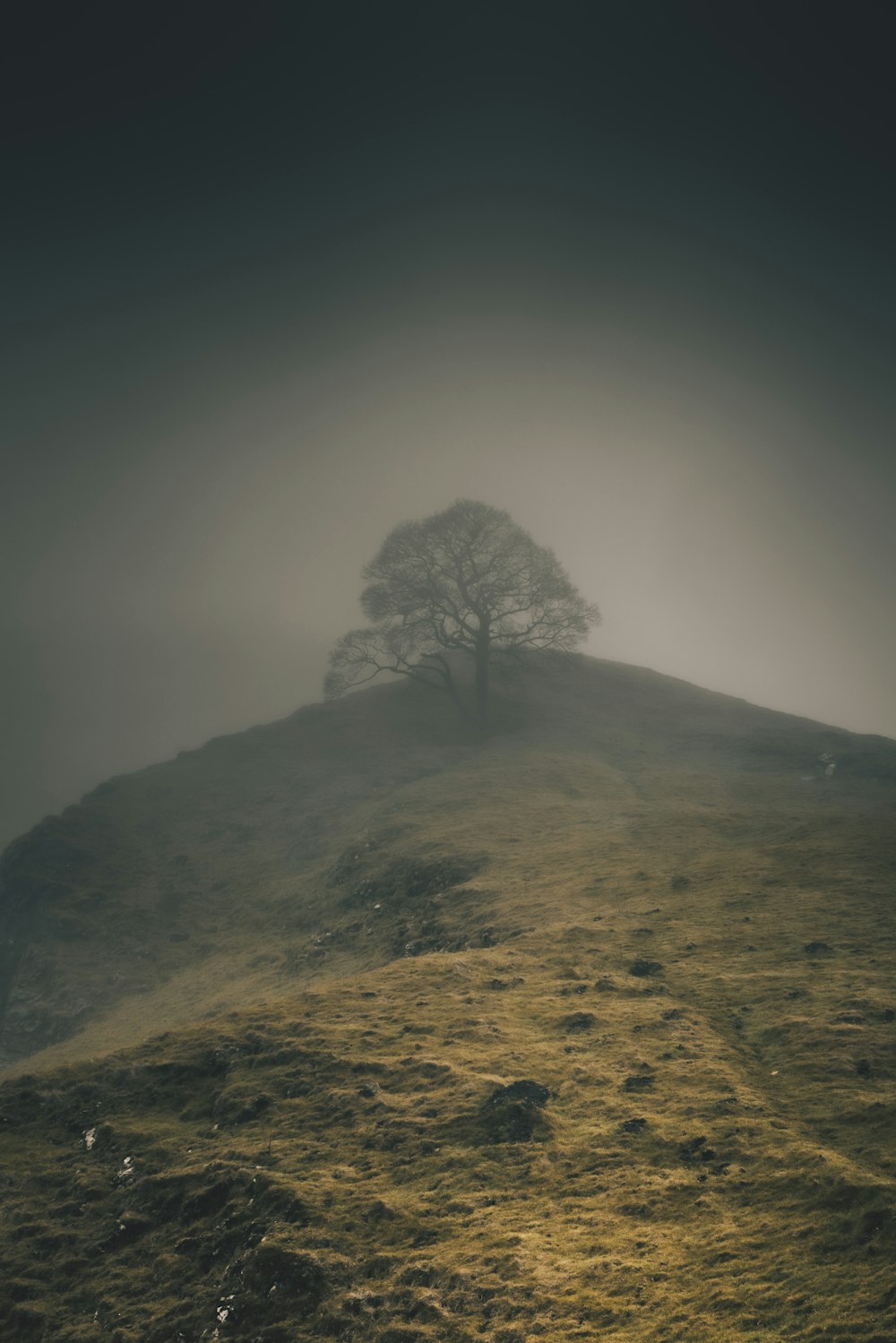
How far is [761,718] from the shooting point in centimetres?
5888

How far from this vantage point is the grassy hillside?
771 centimetres

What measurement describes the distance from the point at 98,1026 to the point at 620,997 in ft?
82.1

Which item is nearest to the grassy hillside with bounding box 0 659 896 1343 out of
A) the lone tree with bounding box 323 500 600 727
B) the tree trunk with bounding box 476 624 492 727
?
the tree trunk with bounding box 476 624 492 727

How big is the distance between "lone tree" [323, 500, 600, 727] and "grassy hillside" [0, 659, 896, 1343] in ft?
92.5

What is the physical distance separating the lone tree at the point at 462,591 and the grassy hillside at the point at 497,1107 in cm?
2821

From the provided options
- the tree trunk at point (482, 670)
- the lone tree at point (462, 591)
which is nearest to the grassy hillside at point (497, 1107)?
the tree trunk at point (482, 670)

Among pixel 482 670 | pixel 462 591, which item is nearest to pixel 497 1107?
pixel 482 670

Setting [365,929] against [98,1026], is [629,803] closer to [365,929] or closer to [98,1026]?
[365,929]

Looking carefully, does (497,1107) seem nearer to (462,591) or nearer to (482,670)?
(482,670)

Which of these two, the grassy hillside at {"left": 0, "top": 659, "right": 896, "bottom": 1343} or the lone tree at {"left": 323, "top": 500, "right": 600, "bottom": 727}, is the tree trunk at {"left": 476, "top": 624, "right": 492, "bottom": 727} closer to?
the lone tree at {"left": 323, "top": 500, "right": 600, "bottom": 727}

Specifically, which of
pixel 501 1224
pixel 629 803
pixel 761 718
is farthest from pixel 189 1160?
pixel 761 718

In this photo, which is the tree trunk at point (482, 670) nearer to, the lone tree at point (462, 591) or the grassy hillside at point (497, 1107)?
the lone tree at point (462, 591)

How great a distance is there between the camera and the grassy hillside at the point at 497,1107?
7715 mm

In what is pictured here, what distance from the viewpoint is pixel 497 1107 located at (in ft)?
37.8
